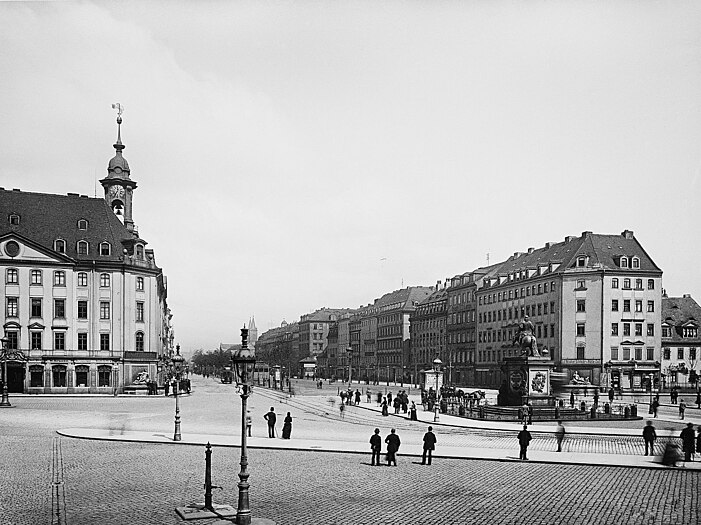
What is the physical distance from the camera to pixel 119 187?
97188 mm

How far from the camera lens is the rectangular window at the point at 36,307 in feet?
255

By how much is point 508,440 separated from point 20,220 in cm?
6321

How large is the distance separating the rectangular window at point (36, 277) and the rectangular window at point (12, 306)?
239 cm

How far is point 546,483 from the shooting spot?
23.0 meters

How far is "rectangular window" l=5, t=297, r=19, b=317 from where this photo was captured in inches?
3027

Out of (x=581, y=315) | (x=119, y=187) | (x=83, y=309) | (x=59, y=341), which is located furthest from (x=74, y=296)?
(x=581, y=315)

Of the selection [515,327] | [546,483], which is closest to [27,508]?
A: [546,483]

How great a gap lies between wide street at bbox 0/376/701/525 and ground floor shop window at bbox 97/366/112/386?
41625 mm

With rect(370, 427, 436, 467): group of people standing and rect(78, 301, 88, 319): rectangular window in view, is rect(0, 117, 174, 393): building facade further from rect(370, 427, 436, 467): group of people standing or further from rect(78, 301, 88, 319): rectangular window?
rect(370, 427, 436, 467): group of people standing

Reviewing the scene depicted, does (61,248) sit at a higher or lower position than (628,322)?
higher

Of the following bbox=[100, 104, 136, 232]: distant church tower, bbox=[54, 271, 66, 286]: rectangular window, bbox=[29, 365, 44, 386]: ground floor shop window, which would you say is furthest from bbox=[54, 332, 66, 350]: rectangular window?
bbox=[100, 104, 136, 232]: distant church tower

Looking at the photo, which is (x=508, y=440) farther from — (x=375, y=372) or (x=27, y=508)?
(x=375, y=372)

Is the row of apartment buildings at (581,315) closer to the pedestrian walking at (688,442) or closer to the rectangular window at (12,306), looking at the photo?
the rectangular window at (12,306)

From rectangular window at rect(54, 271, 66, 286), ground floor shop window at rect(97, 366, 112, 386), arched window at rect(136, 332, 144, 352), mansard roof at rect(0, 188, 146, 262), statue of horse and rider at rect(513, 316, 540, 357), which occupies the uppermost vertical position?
mansard roof at rect(0, 188, 146, 262)
